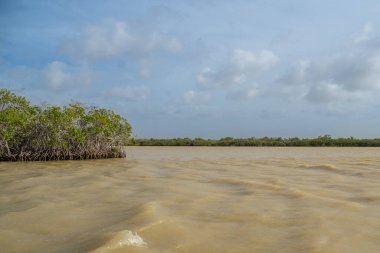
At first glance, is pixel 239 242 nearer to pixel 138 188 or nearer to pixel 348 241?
pixel 348 241

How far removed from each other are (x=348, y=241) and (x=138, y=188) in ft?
9.23

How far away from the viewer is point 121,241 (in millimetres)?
2275

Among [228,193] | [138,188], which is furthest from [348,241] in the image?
[138,188]

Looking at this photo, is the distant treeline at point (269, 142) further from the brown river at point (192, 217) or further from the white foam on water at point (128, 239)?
the white foam on water at point (128, 239)

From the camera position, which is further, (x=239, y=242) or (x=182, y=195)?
(x=182, y=195)

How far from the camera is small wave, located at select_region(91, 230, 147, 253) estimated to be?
7.17 feet

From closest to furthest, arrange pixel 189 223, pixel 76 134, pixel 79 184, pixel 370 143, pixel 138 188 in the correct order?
pixel 189 223 → pixel 138 188 → pixel 79 184 → pixel 76 134 → pixel 370 143

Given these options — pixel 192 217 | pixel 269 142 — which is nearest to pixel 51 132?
pixel 192 217

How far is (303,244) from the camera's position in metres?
2.33

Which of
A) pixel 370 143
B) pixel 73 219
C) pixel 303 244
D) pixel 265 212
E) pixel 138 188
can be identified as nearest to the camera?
pixel 303 244

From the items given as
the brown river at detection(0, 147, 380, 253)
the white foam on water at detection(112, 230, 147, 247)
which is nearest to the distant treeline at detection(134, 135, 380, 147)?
the brown river at detection(0, 147, 380, 253)

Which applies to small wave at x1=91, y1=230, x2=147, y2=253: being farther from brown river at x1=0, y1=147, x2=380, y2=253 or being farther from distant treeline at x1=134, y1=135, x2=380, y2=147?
distant treeline at x1=134, y1=135, x2=380, y2=147

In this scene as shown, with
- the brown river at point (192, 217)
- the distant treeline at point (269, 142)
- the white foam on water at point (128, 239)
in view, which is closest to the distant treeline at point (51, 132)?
the brown river at point (192, 217)

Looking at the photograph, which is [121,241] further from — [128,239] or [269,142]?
[269,142]
